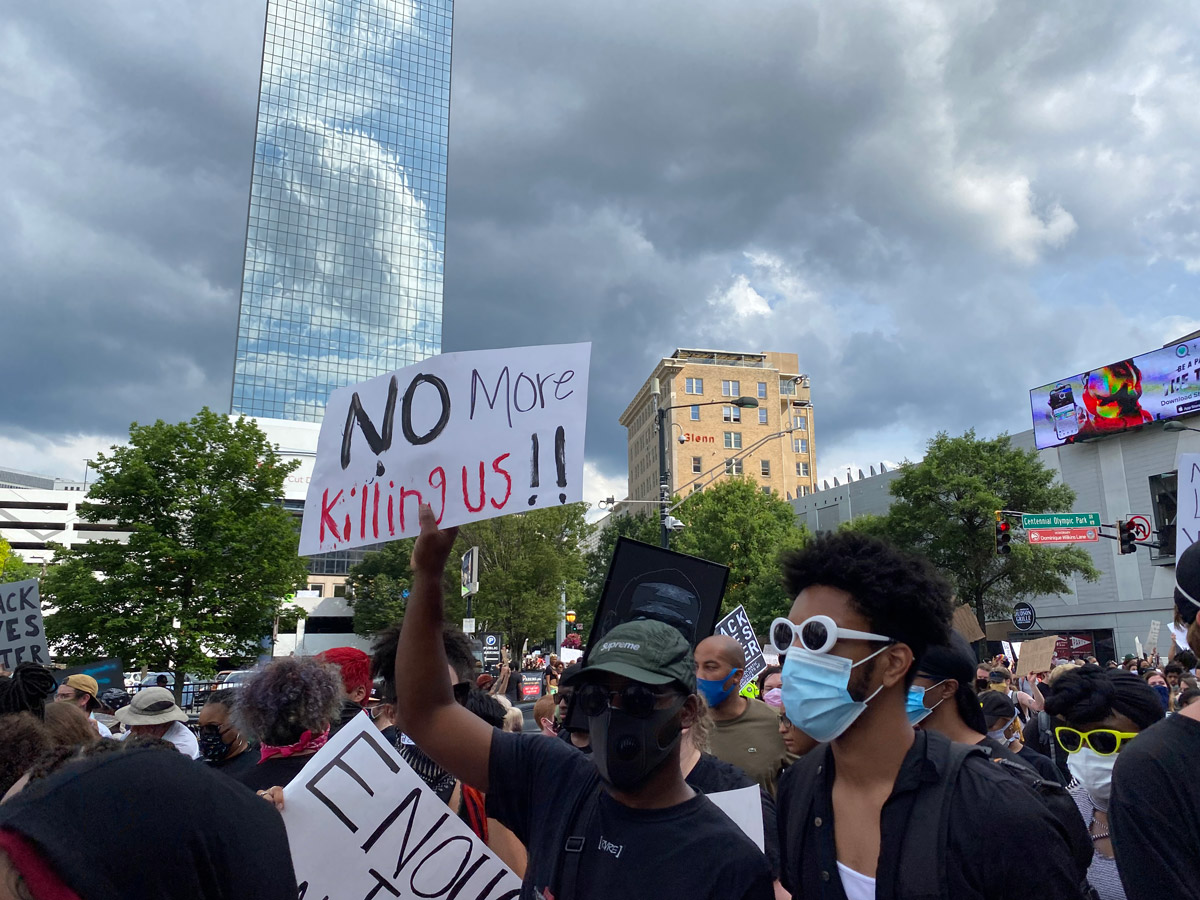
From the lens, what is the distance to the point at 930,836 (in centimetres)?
203

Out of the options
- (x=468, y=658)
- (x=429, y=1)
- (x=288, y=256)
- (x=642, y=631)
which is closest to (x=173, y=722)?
(x=468, y=658)

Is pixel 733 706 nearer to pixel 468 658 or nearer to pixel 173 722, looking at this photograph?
pixel 468 658

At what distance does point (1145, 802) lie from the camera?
2131 millimetres

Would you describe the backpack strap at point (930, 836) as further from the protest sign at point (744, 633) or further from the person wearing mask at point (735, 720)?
the protest sign at point (744, 633)

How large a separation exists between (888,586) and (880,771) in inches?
19.5

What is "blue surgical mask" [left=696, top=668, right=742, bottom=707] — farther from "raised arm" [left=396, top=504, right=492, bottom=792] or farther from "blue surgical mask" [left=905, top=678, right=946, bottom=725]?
"raised arm" [left=396, top=504, right=492, bottom=792]

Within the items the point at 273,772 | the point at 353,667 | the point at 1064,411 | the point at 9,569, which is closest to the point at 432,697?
the point at 273,772

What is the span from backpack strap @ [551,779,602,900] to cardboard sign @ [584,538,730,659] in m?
2.65

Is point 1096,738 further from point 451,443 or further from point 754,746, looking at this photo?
point 451,443

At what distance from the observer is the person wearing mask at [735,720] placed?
4617mm

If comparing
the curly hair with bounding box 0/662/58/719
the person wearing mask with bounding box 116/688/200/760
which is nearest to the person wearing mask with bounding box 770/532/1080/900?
the curly hair with bounding box 0/662/58/719

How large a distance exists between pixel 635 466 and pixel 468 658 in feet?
404

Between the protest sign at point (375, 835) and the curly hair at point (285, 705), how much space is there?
28.2 inches

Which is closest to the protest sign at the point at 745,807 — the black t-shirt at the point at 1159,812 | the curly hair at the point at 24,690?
the black t-shirt at the point at 1159,812
